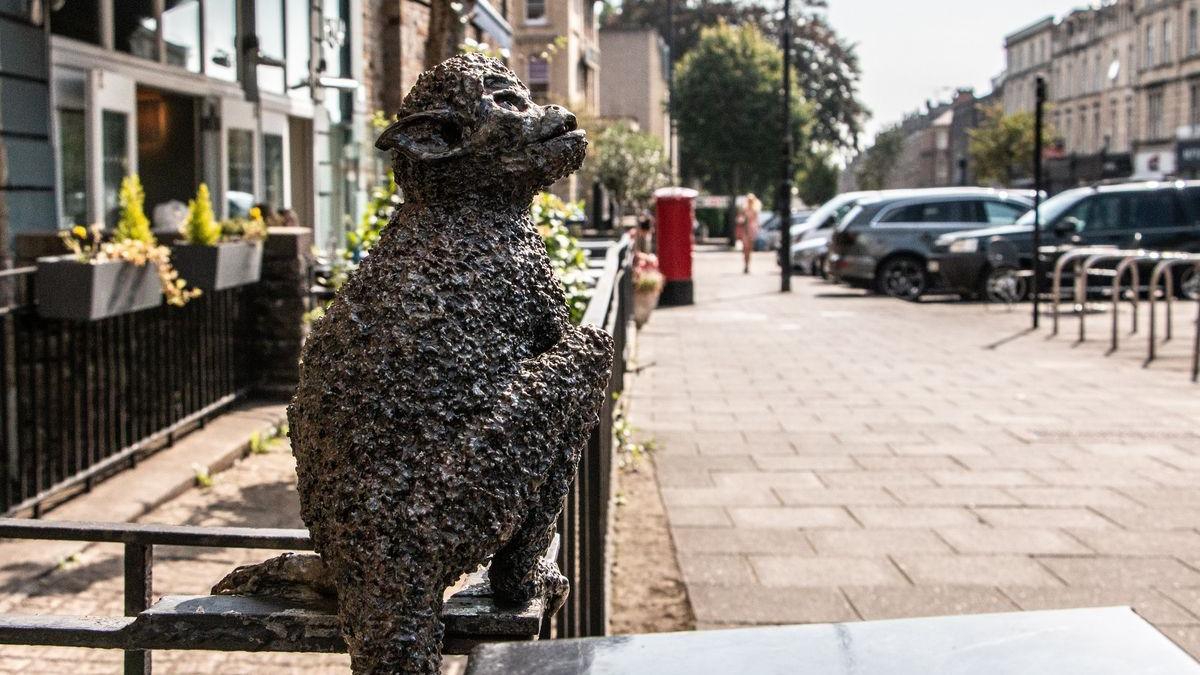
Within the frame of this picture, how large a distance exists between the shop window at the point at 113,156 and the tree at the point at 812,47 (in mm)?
54817

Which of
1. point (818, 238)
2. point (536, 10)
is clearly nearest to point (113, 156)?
point (818, 238)

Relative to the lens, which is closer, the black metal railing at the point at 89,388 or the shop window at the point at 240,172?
the black metal railing at the point at 89,388

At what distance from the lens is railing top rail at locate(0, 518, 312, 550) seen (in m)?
2.07

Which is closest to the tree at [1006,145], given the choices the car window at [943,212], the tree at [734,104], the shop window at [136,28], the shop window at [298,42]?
the tree at [734,104]

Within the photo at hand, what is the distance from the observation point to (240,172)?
41.3 feet

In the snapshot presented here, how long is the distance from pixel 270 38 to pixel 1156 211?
13387 millimetres

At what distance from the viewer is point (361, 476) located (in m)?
1.56

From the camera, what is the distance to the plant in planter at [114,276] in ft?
20.6

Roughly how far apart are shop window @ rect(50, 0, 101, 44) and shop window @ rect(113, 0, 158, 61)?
332 mm

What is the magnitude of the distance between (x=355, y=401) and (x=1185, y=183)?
68.2 ft

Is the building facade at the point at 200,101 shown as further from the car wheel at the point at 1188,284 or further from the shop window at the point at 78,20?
the car wheel at the point at 1188,284

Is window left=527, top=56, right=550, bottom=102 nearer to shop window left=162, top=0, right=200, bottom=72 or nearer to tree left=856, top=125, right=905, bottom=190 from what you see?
shop window left=162, top=0, right=200, bottom=72

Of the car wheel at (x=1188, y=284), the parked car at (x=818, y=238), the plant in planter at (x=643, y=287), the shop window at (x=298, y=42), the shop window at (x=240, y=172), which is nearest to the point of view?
the shop window at (x=240, y=172)

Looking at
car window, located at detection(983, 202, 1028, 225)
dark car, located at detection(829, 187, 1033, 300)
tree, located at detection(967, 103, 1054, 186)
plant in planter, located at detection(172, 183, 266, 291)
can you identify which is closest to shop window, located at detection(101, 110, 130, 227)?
plant in planter, located at detection(172, 183, 266, 291)
